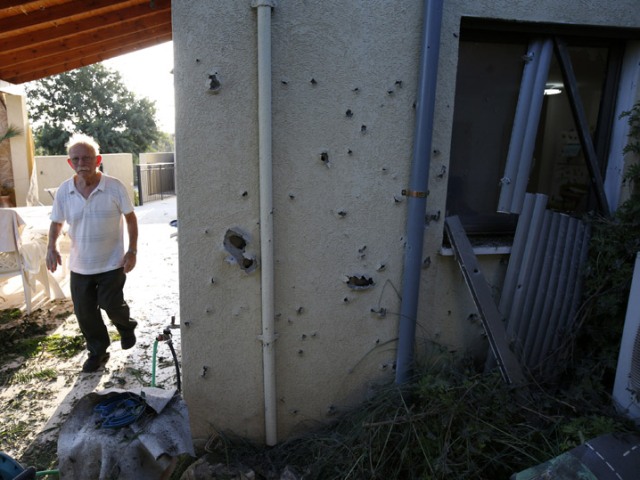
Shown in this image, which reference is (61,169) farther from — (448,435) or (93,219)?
(448,435)

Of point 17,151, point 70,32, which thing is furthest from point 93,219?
point 17,151

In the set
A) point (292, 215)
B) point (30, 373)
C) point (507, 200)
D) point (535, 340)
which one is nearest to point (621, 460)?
point (535, 340)

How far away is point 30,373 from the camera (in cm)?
334

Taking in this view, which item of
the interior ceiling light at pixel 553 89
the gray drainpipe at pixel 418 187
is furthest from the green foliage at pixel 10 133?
the interior ceiling light at pixel 553 89

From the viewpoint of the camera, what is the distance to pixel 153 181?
547 inches

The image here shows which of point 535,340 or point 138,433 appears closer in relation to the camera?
point 138,433

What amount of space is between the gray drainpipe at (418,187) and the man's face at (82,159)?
225 centimetres

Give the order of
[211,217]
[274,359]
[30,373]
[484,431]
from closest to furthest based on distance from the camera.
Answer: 1. [484,431]
2. [211,217]
3. [274,359]
4. [30,373]

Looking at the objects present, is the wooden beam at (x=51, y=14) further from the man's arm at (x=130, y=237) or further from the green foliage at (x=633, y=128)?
the green foliage at (x=633, y=128)

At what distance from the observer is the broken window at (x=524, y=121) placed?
256cm

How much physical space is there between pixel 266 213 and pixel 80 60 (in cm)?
643

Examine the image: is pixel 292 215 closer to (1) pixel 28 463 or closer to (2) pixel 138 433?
(2) pixel 138 433

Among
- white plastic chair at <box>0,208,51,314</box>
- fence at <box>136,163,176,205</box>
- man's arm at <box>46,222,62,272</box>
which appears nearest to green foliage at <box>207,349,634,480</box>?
man's arm at <box>46,222,62,272</box>

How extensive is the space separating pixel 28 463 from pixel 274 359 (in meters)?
1.51
